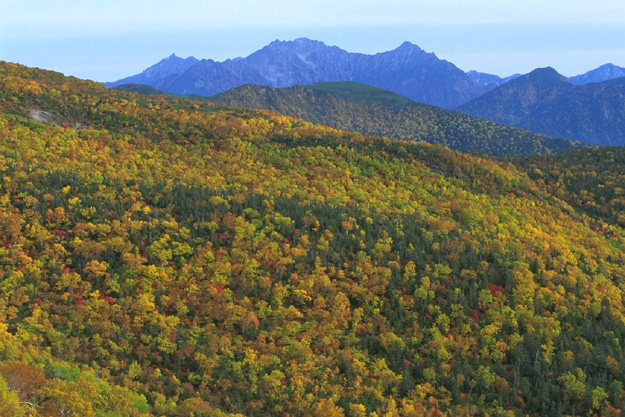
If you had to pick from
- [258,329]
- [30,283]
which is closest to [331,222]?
[258,329]

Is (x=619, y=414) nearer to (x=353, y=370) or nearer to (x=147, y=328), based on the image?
(x=353, y=370)

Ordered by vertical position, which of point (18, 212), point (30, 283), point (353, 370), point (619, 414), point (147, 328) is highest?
point (18, 212)

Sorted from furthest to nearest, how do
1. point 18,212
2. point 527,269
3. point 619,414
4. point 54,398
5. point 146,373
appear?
point 527,269, point 18,212, point 619,414, point 146,373, point 54,398

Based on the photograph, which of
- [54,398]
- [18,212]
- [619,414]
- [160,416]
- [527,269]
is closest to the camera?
[54,398]

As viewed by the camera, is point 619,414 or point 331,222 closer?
point 619,414

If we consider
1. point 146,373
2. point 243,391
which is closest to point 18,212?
point 146,373

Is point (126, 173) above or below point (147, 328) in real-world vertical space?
above
